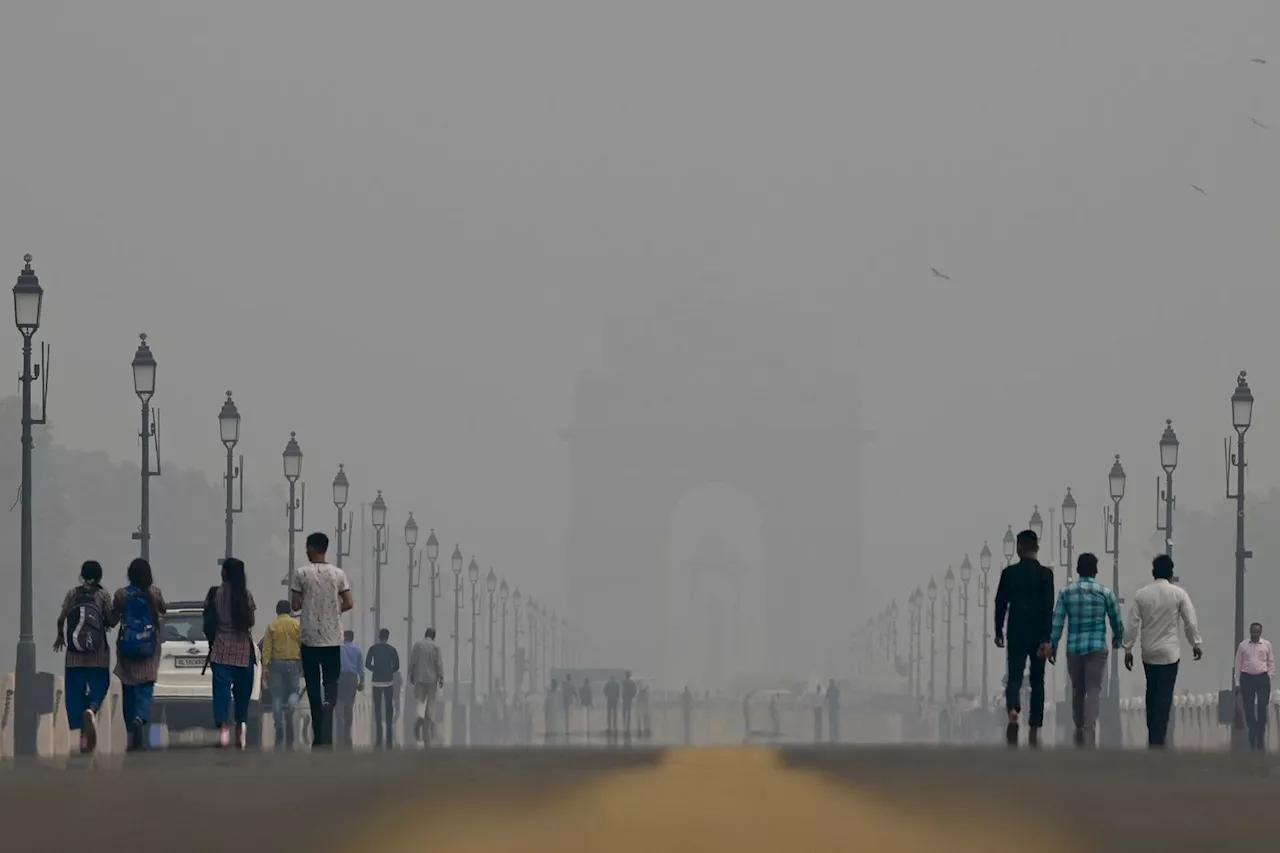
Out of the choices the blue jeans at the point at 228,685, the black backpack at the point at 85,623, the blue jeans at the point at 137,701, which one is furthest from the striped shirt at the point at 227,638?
the black backpack at the point at 85,623

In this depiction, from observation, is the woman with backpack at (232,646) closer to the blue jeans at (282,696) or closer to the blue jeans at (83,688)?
the blue jeans at (83,688)

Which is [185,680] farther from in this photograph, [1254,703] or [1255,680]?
[1254,703]

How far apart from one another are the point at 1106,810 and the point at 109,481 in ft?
397

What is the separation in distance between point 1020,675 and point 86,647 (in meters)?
7.92

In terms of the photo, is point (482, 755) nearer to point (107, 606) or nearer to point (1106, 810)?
point (107, 606)

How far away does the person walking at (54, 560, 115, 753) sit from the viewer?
25438mm

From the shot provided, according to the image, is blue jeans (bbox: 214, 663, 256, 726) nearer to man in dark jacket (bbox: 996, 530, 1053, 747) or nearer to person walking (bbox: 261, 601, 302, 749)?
person walking (bbox: 261, 601, 302, 749)

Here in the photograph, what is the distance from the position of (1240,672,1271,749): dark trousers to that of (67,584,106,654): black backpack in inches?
725

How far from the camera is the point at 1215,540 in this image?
146 meters

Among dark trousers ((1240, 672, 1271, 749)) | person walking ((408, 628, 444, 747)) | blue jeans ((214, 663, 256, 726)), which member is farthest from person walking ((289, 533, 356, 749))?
dark trousers ((1240, 672, 1271, 749))

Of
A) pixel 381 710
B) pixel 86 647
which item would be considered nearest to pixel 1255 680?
pixel 381 710

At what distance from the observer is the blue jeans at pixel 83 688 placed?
25.8m

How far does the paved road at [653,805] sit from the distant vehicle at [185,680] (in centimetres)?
1507

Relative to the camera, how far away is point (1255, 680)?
39.6 metres
